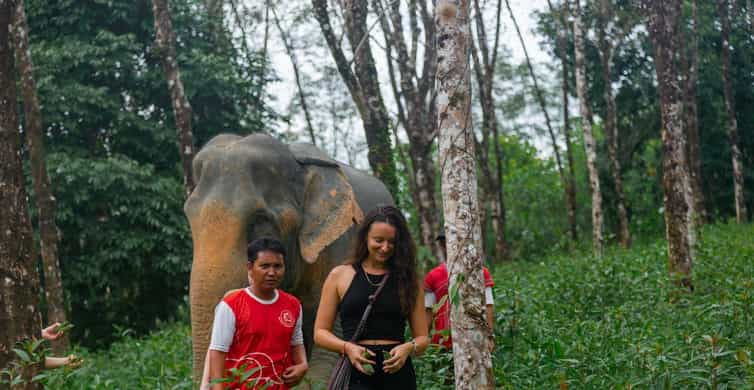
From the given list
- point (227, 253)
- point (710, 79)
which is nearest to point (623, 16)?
point (710, 79)

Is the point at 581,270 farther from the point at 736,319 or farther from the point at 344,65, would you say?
the point at 736,319

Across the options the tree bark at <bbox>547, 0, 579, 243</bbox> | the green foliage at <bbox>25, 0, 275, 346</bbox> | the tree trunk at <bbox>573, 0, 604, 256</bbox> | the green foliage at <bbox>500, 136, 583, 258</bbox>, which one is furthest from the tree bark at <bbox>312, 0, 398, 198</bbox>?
the green foliage at <bbox>500, 136, 583, 258</bbox>

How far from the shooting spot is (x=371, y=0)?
11.8 metres

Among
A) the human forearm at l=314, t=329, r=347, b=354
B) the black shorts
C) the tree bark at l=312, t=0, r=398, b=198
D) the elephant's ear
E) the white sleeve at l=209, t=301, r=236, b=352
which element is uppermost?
the tree bark at l=312, t=0, r=398, b=198

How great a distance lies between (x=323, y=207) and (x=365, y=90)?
135 inches

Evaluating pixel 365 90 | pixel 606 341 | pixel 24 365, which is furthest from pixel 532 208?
pixel 24 365

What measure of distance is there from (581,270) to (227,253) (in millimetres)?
7010

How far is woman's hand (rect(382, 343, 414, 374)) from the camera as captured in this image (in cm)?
351

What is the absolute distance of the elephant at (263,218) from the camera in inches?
198

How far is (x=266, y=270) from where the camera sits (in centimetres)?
364

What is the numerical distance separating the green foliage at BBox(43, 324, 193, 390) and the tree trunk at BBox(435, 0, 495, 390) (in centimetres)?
133

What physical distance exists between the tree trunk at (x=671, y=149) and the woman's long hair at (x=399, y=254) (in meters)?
5.26

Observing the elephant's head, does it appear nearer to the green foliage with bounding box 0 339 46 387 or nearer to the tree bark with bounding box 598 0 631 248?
the green foliage with bounding box 0 339 46 387

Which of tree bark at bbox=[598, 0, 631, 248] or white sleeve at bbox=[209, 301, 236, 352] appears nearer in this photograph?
white sleeve at bbox=[209, 301, 236, 352]
